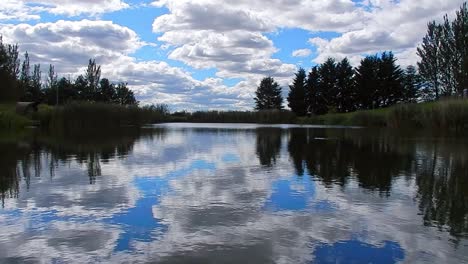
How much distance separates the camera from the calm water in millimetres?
4047

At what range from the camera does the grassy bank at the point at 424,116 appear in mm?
26828

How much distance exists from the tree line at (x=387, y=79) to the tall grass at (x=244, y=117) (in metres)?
6.95

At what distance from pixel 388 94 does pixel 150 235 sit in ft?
216

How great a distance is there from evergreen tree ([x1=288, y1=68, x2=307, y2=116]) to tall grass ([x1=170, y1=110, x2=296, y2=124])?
635 centimetres

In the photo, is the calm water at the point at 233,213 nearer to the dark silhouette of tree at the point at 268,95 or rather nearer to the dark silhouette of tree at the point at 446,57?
the dark silhouette of tree at the point at 446,57

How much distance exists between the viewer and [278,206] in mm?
5930

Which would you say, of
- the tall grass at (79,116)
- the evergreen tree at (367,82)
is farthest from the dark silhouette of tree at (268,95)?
the tall grass at (79,116)

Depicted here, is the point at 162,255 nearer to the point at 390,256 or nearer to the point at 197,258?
the point at 197,258

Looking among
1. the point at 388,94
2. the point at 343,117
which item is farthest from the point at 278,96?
the point at 343,117

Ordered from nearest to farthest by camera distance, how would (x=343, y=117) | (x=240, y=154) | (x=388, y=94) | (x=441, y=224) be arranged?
1. (x=441, y=224)
2. (x=240, y=154)
3. (x=343, y=117)
4. (x=388, y=94)

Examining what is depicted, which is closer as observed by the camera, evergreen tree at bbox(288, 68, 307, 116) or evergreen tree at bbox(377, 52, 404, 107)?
evergreen tree at bbox(377, 52, 404, 107)

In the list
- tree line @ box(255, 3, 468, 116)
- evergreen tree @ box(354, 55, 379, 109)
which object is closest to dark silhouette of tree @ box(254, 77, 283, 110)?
tree line @ box(255, 3, 468, 116)

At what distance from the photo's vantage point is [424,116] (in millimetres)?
30109

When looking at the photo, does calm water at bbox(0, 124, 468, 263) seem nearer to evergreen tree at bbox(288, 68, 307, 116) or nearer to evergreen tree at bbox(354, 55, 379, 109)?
evergreen tree at bbox(354, 55, 379, 109)
